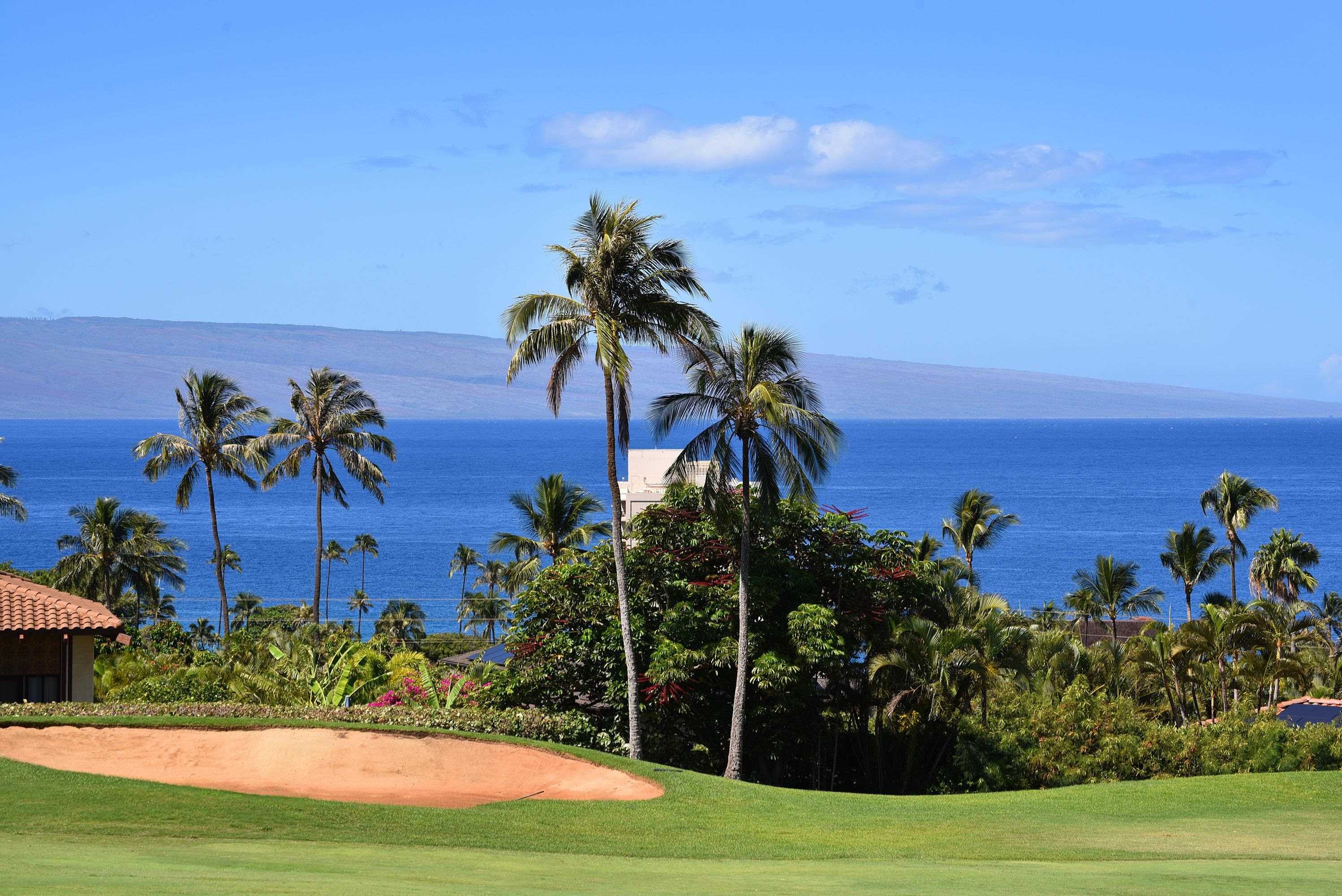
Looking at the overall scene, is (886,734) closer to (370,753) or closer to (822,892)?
(370,753)

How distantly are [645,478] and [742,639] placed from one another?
2629 centimetres

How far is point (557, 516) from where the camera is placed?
40688 millimetres

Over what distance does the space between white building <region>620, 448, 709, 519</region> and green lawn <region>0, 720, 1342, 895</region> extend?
2857 cm

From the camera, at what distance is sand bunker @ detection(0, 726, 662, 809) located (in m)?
19.7

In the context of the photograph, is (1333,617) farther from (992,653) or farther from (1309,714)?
(992,653)

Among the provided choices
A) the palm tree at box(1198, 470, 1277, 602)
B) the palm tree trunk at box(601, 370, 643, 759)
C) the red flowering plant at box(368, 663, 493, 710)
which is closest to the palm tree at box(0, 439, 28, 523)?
the red flowering plant at box(368, 663, 493, 710)

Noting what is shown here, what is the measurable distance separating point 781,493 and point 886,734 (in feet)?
20.1

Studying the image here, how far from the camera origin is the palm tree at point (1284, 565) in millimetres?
48500

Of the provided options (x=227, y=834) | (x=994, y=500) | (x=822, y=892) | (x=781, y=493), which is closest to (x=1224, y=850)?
(x=822, y=892)

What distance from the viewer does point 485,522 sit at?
15575 centimetres

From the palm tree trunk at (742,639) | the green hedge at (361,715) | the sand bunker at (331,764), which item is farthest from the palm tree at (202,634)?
the sand bunker at (331,764)

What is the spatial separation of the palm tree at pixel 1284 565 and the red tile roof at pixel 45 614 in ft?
129

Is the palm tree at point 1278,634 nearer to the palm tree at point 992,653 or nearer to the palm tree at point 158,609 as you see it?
the palm tree at point 992,653

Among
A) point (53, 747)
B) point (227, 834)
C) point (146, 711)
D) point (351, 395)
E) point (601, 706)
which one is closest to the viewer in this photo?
point (227, 834)
